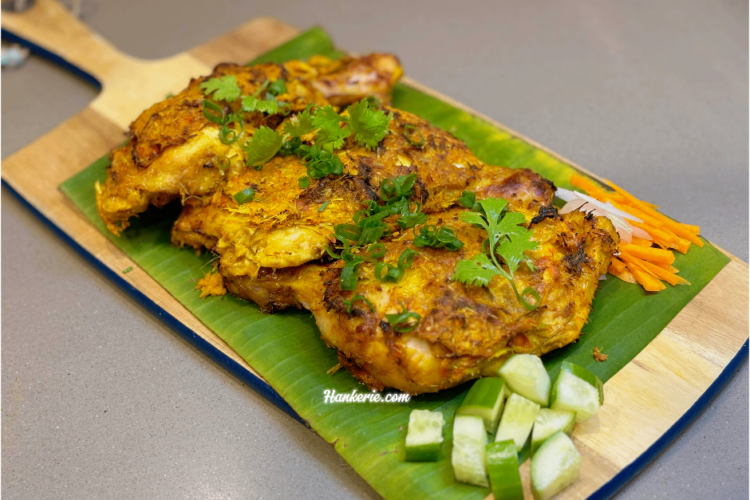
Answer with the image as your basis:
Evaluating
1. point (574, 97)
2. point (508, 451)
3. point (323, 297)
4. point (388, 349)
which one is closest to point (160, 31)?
point (574, 97)

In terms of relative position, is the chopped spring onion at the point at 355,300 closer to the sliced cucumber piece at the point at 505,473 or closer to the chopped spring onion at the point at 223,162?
the sliced cucumber piece at the point at 505,473

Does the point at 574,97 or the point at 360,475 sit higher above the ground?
the point at 574,97

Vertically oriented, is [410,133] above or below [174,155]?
above

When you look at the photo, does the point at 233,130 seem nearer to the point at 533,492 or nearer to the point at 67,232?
the point at 67,232

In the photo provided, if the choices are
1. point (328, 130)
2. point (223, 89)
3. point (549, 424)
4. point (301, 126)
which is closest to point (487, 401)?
point (549, 424)

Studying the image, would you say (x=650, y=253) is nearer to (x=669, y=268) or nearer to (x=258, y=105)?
(x=669, y=268)

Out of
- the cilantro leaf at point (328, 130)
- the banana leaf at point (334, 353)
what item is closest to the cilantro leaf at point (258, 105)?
the cilantro leaf at point (328, 130)
